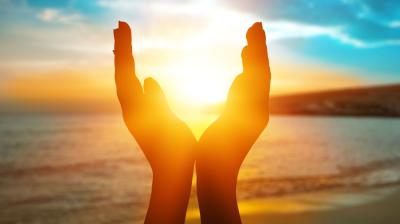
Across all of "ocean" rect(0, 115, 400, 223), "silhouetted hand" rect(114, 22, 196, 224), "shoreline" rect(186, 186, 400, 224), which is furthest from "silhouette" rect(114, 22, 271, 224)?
"ocean" rect(0, 115, 400, 223)

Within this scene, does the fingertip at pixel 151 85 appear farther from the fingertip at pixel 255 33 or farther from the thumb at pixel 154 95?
the fingertip at pixel 255 33

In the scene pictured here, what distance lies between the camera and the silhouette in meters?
2.64

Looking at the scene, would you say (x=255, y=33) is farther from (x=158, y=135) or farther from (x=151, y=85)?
(x=158, y=135)

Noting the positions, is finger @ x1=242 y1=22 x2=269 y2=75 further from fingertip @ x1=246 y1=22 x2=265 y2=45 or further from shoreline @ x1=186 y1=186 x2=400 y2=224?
shoreline @ x1=186 y1=186 x2=400 y2=224

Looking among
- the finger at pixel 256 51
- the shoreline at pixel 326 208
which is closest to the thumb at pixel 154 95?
the finger at pixel 256 51

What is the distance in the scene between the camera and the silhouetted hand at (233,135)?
2.64 meters

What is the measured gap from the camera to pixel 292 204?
6207mm

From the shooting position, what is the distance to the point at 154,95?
2.81 metres

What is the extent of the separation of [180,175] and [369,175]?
7.21 meters

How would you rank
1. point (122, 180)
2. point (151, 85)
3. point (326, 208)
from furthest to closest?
point (122, 180)
point (326, 208)
point (151, 85)

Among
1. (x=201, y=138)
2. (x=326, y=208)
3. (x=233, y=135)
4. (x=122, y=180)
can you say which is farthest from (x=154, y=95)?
(x=122, y=180)

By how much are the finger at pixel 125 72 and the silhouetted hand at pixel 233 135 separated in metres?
0.51

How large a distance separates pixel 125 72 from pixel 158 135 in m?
0.46

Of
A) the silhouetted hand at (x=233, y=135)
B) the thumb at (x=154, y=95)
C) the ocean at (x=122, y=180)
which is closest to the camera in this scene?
the silhouetted hand at (x=233, y=135)
